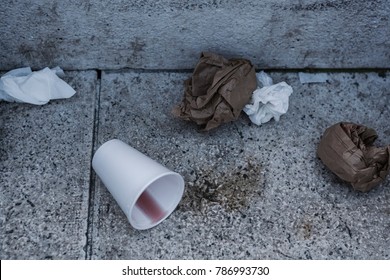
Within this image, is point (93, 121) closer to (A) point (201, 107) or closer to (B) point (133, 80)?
(B) point (133, 80)

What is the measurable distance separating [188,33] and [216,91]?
1.20ft

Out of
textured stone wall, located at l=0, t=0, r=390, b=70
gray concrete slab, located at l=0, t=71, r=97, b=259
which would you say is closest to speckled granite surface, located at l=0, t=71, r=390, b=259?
gray concrete slab, located at l=0, t=71, r=97, b=259

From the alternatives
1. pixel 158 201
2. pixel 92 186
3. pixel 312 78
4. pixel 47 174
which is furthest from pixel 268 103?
pixel 47 174

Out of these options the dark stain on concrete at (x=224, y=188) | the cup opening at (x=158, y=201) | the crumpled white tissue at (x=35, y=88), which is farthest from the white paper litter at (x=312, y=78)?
the crumpled white tissue at (x=35, y=88)

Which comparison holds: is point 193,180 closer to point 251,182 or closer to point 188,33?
point 251,182

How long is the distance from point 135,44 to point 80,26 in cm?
30

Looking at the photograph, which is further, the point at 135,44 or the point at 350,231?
the point at 135,44

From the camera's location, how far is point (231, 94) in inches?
101

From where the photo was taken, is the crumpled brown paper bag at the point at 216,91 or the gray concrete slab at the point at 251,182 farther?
the crumpled brown paper bag at the point at 216,91

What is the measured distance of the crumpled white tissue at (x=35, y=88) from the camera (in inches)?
106

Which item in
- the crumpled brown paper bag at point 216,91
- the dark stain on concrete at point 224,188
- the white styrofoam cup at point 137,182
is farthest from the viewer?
the crumpled brown paper bag at point 216,91

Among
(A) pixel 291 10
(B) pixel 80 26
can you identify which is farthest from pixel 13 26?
(A) pixel 291 10

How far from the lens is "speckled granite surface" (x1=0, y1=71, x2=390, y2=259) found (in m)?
2.32

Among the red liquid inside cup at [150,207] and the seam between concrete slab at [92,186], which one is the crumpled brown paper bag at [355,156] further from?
the seam between concrete slab at [92,186]
